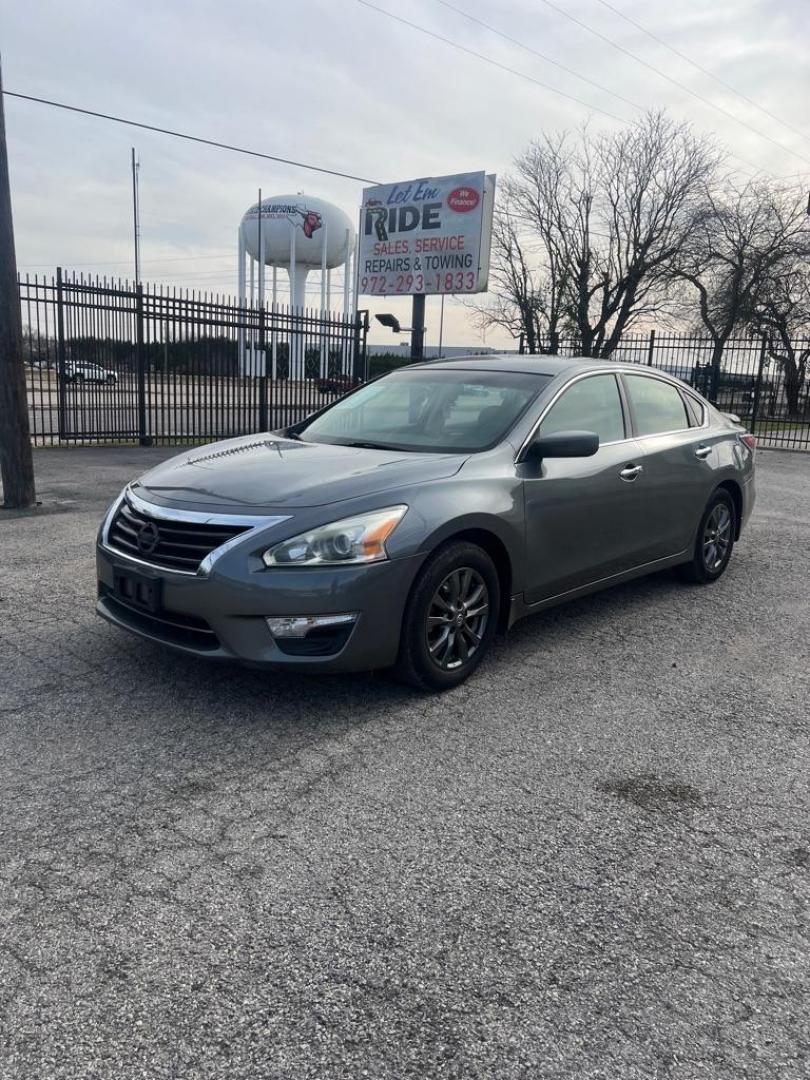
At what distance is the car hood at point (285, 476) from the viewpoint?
146 inches

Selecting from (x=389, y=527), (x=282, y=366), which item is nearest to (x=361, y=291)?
(x=282, y=366)

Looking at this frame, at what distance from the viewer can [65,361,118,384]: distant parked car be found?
13.4 metres

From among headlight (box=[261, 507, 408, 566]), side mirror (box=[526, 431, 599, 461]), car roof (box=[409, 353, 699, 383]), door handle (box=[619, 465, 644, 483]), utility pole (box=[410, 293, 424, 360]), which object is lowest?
headlight (box=[261, 507, 408, 566])

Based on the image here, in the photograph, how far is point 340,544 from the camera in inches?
139

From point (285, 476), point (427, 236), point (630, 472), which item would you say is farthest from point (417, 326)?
point (285, 476)

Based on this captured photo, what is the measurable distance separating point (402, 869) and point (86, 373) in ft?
41.4

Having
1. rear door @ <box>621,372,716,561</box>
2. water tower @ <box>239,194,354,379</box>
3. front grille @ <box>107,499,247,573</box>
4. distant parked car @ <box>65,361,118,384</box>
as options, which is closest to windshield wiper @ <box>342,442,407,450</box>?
front grille @ <box>107,499,247,573</box>

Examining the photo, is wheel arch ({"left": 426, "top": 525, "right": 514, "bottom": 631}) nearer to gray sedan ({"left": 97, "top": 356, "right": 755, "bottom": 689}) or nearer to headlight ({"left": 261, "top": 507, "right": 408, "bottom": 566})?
gray sedan ({"left": 97, "top": 356, "right": 755, "bottom": 689})

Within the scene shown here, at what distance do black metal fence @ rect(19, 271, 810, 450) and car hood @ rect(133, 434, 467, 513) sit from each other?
386 inches

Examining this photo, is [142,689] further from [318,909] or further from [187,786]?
[318,909]

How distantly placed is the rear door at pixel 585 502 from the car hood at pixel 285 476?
0.56 metres

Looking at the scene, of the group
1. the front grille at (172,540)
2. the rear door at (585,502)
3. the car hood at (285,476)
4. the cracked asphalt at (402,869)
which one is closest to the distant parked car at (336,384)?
the rear door at (585,502)

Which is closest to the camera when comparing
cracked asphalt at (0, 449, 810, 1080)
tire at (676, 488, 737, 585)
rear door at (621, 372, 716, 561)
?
cracked asphalt at (0, 449, 810, 1080)

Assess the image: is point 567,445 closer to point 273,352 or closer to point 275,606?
point 275,606
